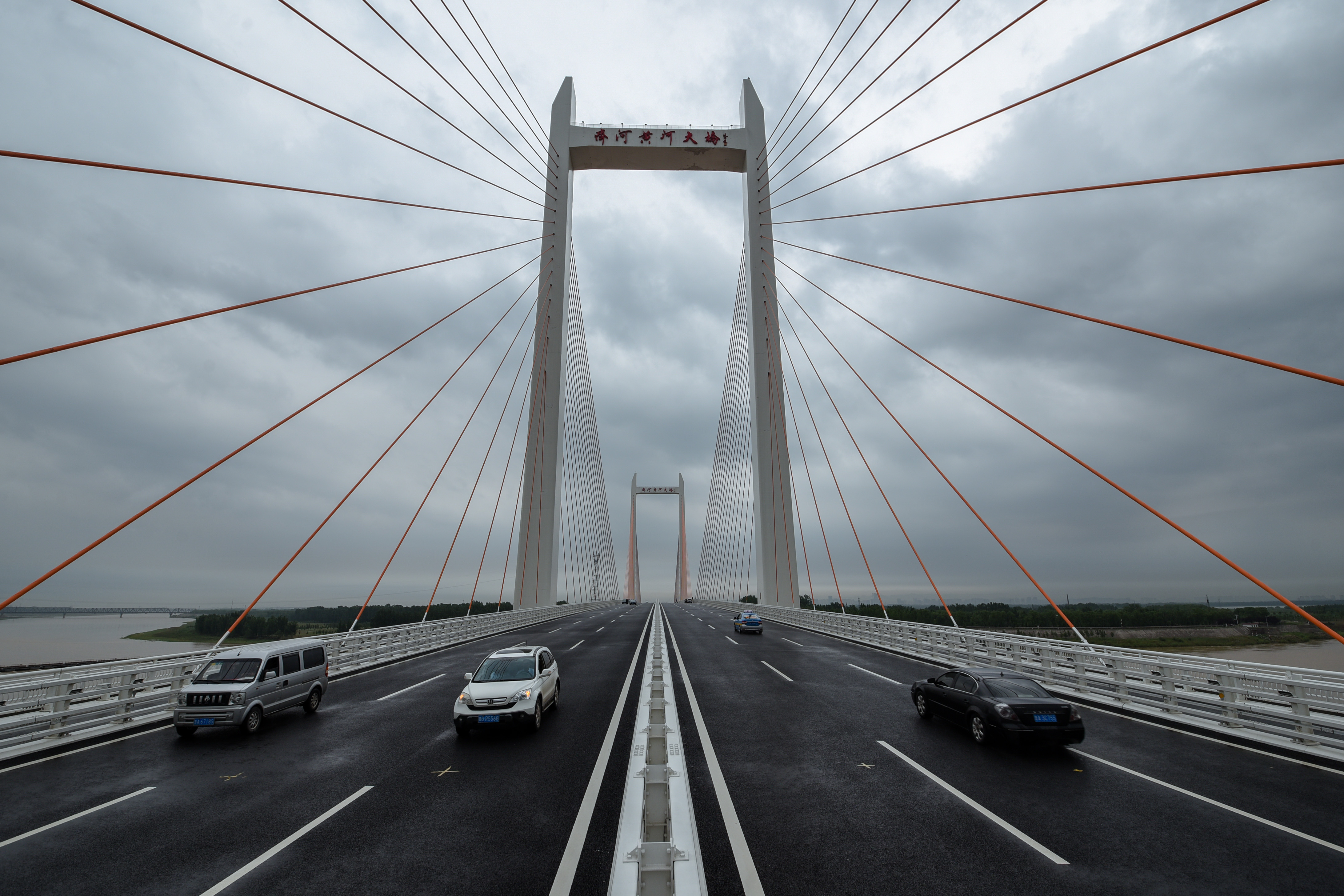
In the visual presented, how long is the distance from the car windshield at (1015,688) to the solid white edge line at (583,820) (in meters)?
6.60

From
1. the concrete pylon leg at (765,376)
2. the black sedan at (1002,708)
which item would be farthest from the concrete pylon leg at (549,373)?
the black sedan at (1002,708)

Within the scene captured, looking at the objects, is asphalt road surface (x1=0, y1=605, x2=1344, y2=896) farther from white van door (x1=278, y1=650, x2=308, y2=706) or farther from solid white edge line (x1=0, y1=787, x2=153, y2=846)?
white van door (x1=278, y1=650, x2=308, y2=706)

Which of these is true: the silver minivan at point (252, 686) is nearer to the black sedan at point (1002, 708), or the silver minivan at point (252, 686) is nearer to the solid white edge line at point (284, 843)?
the solid white edge line at point (284, 843)

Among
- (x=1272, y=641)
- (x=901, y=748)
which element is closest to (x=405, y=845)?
(x=901, y=748)

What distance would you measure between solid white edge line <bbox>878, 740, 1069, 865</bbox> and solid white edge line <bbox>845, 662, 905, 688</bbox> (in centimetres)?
661

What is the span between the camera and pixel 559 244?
35344mm

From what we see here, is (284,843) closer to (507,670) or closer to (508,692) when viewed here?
(508,692)

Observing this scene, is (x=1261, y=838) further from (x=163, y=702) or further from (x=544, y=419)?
(x=544, y=419)

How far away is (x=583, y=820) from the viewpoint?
674 centimetres

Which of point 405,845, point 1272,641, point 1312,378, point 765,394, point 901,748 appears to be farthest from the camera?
point 1272,641

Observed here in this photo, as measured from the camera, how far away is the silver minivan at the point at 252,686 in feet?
35.6

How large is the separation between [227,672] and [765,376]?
2843cm

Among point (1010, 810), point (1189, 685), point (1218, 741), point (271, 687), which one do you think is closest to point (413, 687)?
point (271, 687)

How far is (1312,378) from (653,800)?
11089 millimetres
